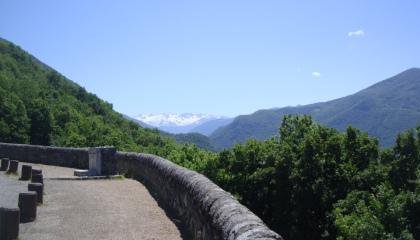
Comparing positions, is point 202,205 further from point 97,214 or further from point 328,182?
point 328,182

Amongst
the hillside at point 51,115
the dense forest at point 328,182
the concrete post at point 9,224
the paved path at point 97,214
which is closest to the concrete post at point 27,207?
the paved path at point 97,214

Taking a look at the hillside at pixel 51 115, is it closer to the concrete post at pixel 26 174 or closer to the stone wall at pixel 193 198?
the stone wall at pixel 193 198

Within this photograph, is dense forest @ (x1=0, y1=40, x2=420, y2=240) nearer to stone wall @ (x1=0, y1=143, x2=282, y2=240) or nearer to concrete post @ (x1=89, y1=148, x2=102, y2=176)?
stone wall @ (x1=0, y1=143, x2=282, y2=240)

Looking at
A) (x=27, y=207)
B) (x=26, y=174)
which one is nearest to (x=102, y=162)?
(x=26, y=174)

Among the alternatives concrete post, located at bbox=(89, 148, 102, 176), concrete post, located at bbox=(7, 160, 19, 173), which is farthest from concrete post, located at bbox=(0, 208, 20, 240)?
concrete post, located at bbox=(89, 148, 102, 176)

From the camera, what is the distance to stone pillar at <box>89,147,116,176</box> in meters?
18.5

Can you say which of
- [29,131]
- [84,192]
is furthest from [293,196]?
[29,131]

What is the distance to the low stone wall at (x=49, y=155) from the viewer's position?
21547 mm

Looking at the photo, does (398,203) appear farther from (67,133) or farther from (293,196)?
(67,133)

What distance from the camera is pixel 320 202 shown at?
73.3 feet

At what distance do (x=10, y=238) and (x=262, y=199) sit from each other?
17522mm

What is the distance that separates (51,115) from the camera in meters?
59.7

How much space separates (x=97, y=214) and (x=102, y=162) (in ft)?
27.9

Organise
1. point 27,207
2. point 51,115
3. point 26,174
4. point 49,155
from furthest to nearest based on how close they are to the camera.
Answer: point 51,115 < point 49,155 < point 26,174 < point 27,207
